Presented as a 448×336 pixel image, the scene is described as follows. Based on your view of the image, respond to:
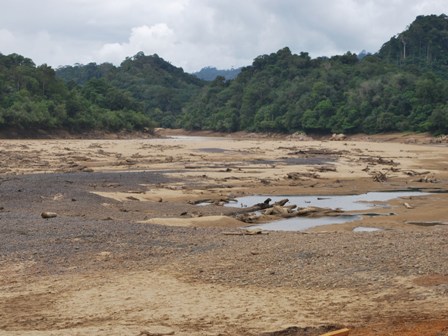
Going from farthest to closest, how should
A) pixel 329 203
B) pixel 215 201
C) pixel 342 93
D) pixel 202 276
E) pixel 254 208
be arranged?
pixel 342 93, pixel 329 203, pixel 215 201, pixel 254 208, pixel 202 276

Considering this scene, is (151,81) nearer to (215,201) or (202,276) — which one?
(215,201)

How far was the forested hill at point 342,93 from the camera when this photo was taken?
8619 centimetres

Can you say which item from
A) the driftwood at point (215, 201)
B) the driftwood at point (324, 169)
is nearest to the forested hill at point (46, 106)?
the driftwood at point (324, 169)

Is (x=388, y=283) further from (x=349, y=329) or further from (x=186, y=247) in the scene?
(x=186, y=247)

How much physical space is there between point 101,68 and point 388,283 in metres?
182

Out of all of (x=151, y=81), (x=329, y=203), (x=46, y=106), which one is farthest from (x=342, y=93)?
(x=329, y=203)

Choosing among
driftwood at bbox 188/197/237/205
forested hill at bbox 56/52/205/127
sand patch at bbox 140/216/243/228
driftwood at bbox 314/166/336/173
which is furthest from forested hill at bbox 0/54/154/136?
sand patch at bbox 140/216/243/228

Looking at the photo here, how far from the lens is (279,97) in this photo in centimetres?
11294

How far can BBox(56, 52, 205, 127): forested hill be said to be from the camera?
145863 mm

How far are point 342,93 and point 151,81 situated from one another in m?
71.5

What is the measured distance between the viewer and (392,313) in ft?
28.6

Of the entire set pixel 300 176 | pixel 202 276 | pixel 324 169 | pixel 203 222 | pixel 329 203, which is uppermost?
pixel 324 169

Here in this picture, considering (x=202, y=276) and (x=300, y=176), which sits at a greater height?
(x=300, y=176)

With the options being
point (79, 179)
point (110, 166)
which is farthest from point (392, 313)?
point (110, 166)
